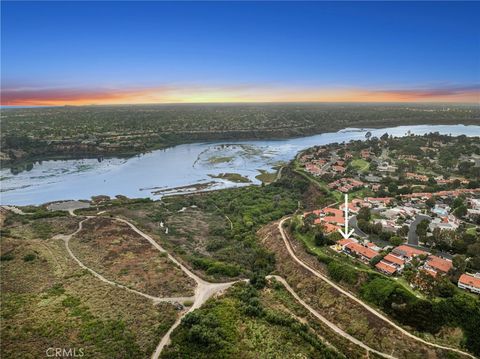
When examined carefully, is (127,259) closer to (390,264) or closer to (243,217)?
(243,217)

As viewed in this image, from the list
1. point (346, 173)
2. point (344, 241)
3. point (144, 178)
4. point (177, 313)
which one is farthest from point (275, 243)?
point (144, 178)

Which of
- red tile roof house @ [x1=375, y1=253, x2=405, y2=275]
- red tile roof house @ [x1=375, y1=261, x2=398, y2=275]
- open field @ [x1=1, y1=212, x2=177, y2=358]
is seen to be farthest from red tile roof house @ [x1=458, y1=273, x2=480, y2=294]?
open field @ [x1=1, y1=212, x2=177, y2=358]

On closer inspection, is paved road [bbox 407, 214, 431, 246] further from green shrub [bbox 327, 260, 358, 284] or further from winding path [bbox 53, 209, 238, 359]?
winding path [bbox 53, 209, 238, 359]

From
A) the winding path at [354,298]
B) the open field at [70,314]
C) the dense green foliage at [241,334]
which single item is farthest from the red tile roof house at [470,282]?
the open field at [70,314]

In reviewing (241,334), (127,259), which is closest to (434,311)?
(241,334)

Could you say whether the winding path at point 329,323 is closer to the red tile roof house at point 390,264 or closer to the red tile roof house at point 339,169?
the red tile roof house at point 390,264

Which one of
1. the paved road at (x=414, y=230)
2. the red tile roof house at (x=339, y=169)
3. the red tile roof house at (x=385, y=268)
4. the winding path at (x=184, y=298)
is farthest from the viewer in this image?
the red tile roof house at (x=339, y=169)

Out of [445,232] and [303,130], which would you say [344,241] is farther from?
[303,130]
